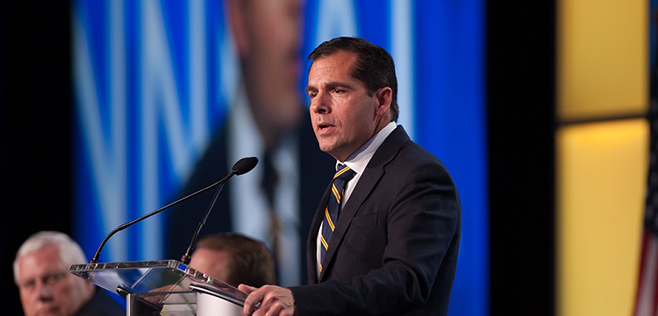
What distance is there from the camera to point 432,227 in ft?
6.25

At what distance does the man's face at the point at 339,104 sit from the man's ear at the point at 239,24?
2628 mm

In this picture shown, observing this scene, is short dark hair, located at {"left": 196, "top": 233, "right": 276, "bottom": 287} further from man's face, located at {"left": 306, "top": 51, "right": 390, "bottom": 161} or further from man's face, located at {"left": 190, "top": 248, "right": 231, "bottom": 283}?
man's face, located at {"left": 306, "top": 51, "right": 390, "bottom": 161}

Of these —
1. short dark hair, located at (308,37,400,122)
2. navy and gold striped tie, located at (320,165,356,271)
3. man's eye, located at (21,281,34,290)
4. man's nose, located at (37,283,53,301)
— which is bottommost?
man's nose, located at (37,283,53,301)

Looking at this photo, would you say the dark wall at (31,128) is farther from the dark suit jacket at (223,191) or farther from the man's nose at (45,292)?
the man's nose at (45,292)

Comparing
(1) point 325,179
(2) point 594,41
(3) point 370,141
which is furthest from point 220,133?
(3) point 370,141

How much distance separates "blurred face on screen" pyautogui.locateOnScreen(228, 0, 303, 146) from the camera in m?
4.59

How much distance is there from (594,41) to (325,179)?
1585 mm

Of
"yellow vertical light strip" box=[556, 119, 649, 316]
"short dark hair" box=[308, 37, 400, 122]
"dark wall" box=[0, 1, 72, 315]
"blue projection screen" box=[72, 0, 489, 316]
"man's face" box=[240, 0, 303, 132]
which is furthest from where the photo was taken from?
"dark wall" box=[0, 1, 72, 315]

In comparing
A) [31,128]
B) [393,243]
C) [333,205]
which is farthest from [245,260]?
[31,128]

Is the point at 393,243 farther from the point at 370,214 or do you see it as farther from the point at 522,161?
the point at 522,161

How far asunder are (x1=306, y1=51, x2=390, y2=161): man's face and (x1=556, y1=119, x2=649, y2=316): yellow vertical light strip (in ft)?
5.74

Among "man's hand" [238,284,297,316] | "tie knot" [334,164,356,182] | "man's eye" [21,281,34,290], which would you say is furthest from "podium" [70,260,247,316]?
"man's eye" [21,281,34,290]

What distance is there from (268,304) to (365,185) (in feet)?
1.73

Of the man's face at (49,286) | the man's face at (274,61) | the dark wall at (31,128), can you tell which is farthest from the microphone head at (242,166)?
the dark wall at (31,128)
